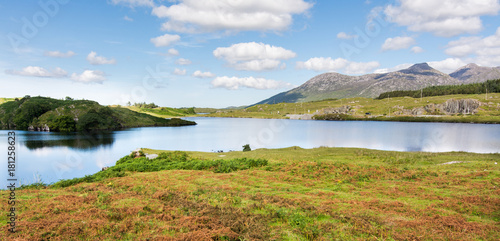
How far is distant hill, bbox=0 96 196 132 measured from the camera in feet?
364

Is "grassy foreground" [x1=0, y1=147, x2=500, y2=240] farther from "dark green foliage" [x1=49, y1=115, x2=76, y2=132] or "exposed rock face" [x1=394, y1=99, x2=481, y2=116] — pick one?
"exposed rock face" [x1=394, y1=99, x2=481, y2=116]

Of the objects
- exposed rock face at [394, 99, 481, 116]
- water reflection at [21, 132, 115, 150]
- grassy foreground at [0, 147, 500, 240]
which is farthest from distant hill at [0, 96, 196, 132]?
exposed rock face at [394, 99, 481, 116]

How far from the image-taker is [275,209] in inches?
444

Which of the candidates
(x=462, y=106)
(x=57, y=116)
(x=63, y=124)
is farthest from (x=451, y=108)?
(x=57, y=116)

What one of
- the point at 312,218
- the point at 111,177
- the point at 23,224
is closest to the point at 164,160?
the point at 111,177

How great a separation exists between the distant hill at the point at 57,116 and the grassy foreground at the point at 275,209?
11652 cm

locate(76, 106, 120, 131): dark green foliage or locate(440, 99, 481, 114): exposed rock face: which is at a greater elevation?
locate(440, 99, 481, 114): exposed rock face

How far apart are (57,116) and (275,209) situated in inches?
5543

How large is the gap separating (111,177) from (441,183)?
82.3 ft

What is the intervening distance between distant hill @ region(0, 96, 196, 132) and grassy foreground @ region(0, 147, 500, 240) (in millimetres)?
116519

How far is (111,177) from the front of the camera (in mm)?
20453

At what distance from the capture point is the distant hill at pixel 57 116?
110938 millimetres

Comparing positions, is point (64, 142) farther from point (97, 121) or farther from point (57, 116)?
point (57, 116)

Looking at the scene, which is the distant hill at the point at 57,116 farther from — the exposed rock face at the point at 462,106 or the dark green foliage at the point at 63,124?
the exposed rock face at the point at 462,106
